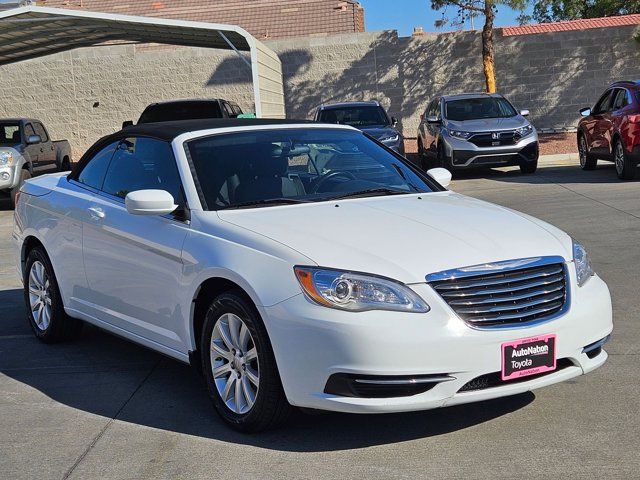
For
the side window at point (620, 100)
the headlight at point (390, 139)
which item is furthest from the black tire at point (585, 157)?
the headlight at point (390, 139)

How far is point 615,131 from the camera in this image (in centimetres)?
1622

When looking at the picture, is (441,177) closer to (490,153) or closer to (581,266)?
(581,266)

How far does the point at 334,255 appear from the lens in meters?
4.59

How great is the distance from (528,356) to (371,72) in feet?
73.6

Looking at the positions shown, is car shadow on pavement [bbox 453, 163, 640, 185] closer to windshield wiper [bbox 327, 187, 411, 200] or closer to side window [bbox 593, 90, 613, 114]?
side window [bbox 593, 90, 613, 114]

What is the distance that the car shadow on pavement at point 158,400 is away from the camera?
16.0ft

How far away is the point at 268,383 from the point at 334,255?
696 mm

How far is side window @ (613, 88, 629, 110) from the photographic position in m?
16.4

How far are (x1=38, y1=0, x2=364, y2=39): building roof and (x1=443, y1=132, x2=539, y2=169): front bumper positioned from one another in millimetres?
20111

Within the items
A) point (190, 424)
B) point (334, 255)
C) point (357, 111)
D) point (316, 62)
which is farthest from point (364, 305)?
point (316, 62)

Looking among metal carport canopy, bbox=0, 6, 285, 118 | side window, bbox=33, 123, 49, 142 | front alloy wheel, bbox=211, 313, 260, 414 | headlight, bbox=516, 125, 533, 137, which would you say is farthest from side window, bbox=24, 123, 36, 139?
front alloy wheel, bbox=211, 313, 260, 414

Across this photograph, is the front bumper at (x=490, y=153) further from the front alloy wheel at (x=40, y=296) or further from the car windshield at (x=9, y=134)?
the front alloy wheel at (x=40, y=296)

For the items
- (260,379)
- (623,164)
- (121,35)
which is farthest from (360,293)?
(121,35)

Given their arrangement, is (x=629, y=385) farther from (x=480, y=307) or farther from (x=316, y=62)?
(x=316, y=62)
